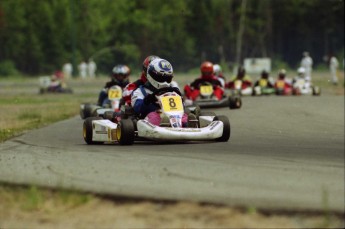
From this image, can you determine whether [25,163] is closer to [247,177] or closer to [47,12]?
[247,177]

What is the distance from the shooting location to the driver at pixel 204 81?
24797mm

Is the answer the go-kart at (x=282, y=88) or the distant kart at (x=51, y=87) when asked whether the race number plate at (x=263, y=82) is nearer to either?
the go-kart at (x=282, y=88)

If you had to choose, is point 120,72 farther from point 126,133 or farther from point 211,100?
point 126,133

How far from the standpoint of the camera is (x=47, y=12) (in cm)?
8538

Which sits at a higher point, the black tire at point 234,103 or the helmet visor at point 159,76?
the helmet visor at point 159,76

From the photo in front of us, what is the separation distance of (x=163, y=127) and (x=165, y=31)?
270ft

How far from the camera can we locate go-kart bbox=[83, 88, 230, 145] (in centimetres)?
1266

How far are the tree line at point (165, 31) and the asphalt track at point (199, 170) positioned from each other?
61.3 m

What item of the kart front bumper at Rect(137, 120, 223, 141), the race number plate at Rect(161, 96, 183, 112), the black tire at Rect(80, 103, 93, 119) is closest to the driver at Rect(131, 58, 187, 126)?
the race number plate at Rect(161, 96, 183, 112)

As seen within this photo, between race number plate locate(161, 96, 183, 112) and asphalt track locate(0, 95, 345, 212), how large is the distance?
0.58 metres

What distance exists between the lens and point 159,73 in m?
13.6

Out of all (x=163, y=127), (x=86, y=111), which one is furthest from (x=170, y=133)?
(x=86, y=111)

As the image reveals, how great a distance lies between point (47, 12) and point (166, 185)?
7869cm

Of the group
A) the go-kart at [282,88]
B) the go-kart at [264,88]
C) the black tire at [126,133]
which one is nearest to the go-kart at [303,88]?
the go-kart at [282,88]
